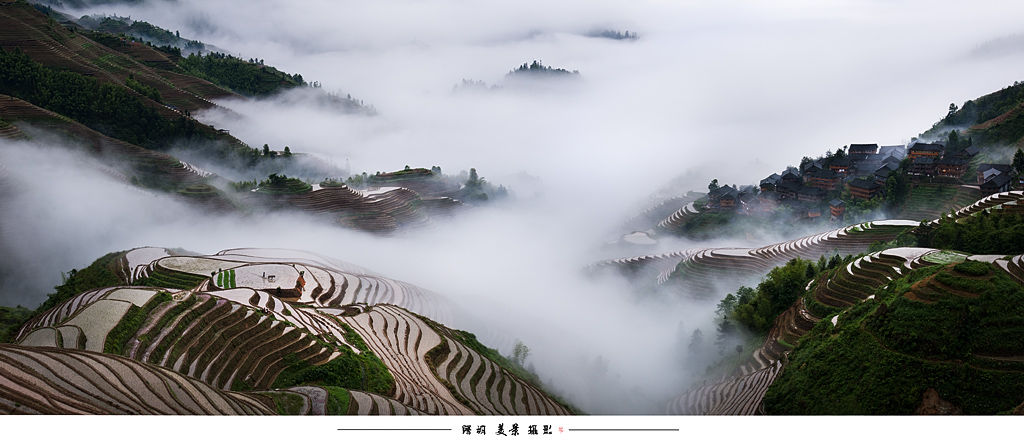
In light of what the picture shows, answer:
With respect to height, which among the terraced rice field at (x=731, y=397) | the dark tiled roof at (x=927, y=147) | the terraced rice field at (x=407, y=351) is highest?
the dark tiled roof at (x=927, y=147)

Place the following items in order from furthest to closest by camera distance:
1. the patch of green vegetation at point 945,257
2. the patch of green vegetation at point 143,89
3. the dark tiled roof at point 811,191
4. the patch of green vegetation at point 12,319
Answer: the patch of green vegetation at point 143,89
the dark tiled roof at point 811,191
the patch of green vegetation at point 945,257
the patch of green vegetation at point 12,319

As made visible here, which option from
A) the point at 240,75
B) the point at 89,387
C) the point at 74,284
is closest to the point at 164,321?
the point at 89,387

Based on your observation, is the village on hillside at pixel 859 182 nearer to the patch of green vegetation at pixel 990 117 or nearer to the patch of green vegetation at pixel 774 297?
the patch of green vegetation at pixel 990 117

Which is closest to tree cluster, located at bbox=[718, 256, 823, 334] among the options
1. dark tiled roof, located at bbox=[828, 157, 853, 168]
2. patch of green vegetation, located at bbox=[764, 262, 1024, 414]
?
patch of green vegetation, located at bbox=[764, 262, 1024, 414]

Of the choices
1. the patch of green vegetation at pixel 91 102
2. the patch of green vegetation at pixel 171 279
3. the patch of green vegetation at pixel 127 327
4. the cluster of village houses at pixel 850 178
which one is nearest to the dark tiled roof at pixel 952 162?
the cluster of village houses at pixel 850 178

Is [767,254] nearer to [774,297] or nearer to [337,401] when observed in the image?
[774,297]

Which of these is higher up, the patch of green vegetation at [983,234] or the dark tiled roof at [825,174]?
the dark tiled roof at [825,174]
